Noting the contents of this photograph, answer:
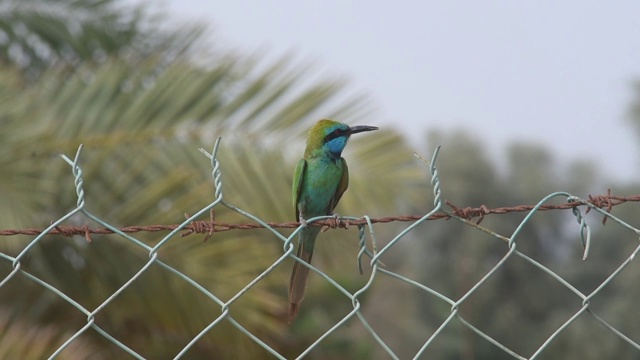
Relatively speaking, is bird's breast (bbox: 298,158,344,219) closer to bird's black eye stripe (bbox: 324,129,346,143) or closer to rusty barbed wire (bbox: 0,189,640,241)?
bird's black eye stripe (bbox: 324,129,346,143)

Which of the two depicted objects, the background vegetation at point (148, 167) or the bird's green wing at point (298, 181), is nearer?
the bird's green wing at point (298, 181)

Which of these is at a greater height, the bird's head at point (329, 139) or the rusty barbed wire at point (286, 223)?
the rusty barbed wire at point (286, 223)

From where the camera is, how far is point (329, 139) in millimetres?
3008

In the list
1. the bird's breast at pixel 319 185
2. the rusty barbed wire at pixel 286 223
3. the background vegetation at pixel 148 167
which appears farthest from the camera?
the background vegetation at pixel 148 167

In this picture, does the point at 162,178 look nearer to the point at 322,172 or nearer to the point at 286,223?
the point at 322,172

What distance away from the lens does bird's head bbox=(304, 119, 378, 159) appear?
2996 mm

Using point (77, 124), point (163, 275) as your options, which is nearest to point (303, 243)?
point (163, 275)

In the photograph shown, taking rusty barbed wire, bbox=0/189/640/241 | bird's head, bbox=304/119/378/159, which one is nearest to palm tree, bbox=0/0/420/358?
bird's head, bbox=304/119/378/159

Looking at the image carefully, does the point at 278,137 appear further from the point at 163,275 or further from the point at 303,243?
the point at 303,243

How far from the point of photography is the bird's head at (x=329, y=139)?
3.00 m

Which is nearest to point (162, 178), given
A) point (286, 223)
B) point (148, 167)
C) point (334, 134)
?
point (148, 167)

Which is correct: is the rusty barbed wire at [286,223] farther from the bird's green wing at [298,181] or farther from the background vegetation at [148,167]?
the background vegetation at [148,167]

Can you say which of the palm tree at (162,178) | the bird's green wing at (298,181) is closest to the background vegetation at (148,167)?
the palm tree at (162,178)

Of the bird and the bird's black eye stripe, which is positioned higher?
the bird's black eye stripe
